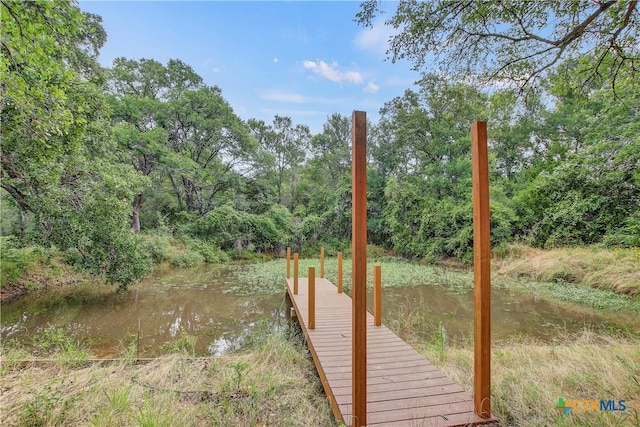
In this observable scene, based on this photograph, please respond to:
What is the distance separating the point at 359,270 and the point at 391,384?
1265mm

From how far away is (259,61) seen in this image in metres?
6.62

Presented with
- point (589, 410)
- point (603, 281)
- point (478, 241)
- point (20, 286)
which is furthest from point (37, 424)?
point (603, 281)

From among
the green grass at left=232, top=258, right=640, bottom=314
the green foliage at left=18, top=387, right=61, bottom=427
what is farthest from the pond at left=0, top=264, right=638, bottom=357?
the green foliage at left=18, top=387, right=61, bottom=427

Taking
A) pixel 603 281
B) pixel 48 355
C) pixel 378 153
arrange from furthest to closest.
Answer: pixel 378 153 < pixel 603 281 < pixel 48 355

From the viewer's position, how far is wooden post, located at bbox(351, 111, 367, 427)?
1.78 meters

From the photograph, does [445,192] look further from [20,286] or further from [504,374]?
[20,286]

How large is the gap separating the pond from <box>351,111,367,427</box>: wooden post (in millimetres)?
2730

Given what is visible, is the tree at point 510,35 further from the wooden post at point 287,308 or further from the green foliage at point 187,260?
the green foliage at point 187,260

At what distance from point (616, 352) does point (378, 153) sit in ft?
46.9

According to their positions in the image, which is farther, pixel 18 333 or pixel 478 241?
pixel 18 333

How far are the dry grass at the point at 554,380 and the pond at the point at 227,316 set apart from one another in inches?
46.8

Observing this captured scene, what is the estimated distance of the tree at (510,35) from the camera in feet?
10.1

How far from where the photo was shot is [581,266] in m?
7.38

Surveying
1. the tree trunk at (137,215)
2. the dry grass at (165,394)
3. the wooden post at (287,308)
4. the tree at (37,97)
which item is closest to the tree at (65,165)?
the tree at (37,97)
